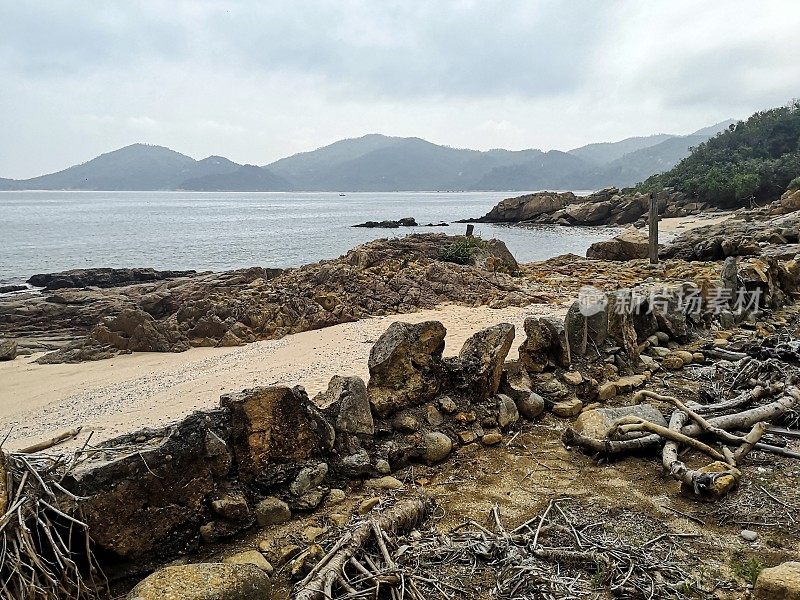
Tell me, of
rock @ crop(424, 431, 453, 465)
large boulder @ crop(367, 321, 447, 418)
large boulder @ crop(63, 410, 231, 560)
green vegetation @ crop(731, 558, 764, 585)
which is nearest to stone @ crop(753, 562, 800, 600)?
green vegetation @ crop(731, 558, 764, 585)

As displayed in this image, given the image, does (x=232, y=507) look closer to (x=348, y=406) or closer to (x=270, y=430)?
(x=270, y=430)

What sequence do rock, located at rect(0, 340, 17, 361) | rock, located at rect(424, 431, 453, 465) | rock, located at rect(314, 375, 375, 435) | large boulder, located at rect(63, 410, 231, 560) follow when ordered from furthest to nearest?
rock, located at rect(0, 340, 17, 361) → rock, located at rect(424, 431, 453, 465) → rock, located at rect(314, 375, 375, 435) → large boulder, located at rect(63, 410, 231, 560)

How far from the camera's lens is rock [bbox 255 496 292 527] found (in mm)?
4105

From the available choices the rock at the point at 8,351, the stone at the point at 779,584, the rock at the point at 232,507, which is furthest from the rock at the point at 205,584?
the rock at the point at 8,351

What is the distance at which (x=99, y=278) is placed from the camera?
22141 mm

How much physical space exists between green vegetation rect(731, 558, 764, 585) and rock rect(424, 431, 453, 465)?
2365 mm

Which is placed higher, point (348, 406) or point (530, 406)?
point (348, 406)

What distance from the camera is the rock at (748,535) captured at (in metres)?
3.80

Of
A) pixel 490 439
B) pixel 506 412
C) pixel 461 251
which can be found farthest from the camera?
pixel 461 251

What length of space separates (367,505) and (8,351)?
33.9ft

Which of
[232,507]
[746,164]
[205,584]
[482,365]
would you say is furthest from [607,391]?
[746,164]

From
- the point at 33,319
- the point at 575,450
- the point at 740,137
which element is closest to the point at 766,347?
the point at 575,450

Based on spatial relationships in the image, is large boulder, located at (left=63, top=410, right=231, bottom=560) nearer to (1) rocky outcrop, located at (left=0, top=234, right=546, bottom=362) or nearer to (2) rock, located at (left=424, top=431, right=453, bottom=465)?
(2) rock, located at (left=424, top=431, right=453, bottom=465)

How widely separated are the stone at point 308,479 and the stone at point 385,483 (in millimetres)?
399
